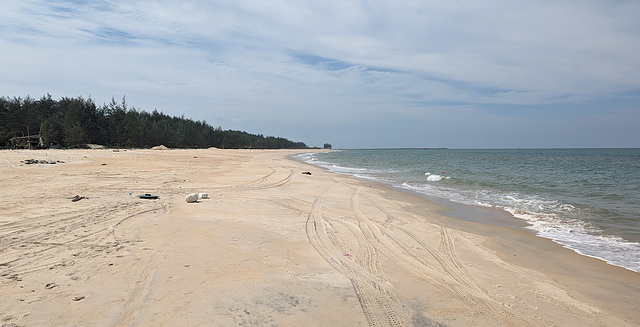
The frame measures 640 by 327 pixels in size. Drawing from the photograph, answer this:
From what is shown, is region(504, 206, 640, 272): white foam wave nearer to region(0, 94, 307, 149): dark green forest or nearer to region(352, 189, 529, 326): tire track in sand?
region(352, 189, 529, 326): tire track in sand

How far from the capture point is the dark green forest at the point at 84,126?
44000mm

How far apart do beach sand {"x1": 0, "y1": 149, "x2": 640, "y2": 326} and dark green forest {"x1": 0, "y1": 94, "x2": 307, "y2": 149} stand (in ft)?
150

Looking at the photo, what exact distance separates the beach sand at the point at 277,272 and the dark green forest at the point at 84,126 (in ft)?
150

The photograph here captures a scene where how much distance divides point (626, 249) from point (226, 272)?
26.0 ft

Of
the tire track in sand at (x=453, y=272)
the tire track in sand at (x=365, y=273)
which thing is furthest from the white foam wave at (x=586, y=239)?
the tire track in sand at (x=365, y=273)

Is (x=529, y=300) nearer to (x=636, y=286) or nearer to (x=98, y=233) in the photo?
(x=636, y=286)

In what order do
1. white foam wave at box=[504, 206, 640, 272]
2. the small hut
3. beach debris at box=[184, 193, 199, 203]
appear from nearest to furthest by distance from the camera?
white foam wave at box=[504, 206, 640, 272] < beach debris at box=[184, 193, 199, 203] < the small hut

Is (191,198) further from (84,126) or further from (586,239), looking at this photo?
(84,126)

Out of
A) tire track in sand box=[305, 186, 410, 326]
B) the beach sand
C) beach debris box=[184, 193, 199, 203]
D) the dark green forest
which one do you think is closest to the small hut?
the dark green forest

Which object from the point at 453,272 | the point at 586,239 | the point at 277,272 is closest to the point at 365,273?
the point at 277,272

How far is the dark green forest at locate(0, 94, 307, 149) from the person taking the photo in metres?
44.0

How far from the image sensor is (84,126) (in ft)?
175

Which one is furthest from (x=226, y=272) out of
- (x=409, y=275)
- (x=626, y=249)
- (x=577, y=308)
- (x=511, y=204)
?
(x=511, y=204)

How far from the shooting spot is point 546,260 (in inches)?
243
